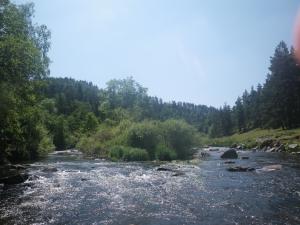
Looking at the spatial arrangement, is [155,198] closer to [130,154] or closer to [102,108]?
[130,154]

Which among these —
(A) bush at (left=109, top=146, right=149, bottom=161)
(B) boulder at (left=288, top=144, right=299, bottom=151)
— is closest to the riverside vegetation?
(A) bush at (left=109, top=146, right=149, bottom=161)

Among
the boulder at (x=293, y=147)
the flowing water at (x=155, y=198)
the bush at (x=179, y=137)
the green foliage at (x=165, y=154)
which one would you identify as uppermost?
the bush at (x=179, y=137)

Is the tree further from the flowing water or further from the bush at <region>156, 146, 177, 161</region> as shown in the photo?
the bush at <region>156, 146, 177, 161</region>

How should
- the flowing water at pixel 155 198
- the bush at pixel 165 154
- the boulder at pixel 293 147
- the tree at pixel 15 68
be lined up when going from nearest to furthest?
the flowing water at pixel 155 198 < the tree at pixel 15 68 < the bush at pixel 165 154 < the boulder at pixel 293 147

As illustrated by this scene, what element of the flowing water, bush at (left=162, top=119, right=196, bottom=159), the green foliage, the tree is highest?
the tree

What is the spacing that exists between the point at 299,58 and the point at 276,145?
27.1 m

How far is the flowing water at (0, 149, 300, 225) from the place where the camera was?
18.0 metres

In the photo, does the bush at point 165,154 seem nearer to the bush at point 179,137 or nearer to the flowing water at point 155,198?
the bush at point 179,137

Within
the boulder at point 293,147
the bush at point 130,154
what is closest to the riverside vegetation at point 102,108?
the bush at point 130,154

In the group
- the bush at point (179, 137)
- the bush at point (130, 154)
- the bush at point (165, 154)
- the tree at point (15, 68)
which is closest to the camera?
the tree at point (15, 68)

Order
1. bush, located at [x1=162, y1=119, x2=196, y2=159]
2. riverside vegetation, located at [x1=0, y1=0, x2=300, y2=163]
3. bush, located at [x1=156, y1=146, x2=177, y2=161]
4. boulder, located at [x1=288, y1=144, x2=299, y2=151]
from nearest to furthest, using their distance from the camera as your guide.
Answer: riverside vegetation, located at [x1=0, y1=0, x2=300, y2=163] < bush, located at [x1=156, y1=146, x2=177, y2=161] < bush, located at [x1=162, y1=119, x2=196, y2=159] < boulder, located at [x1=288, y1=144, x2=299, y2=151]

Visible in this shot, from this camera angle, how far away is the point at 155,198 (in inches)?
904

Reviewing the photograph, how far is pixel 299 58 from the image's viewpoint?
83312mm

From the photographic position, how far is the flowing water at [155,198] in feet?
59.2
